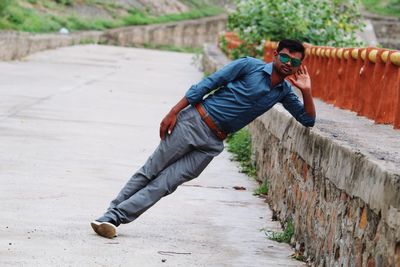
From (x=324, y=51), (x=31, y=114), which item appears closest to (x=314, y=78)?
(x=324, y=51)

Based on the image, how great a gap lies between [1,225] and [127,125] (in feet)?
22.8

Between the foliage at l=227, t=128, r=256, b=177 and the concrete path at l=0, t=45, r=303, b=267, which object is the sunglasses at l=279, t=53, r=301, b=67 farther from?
the foliage at l=227, t=128, r=256, b=177

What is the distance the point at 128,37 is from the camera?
48.8 metres

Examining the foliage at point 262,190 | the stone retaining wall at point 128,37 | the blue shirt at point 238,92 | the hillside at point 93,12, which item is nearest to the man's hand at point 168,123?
the blue shirt at point 238,92

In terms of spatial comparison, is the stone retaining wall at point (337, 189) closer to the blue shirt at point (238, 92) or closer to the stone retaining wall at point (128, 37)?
the blue shirt at point (238, 92)

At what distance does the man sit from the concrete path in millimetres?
324

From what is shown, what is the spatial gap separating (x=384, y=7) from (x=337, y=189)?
53720 mm

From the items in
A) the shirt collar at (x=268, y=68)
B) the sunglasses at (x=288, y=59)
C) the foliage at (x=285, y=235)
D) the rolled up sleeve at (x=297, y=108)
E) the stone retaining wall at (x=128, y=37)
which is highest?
the sunglasses at (x=288, y=59)

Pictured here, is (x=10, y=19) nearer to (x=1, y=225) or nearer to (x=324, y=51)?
(x=324, y=51)

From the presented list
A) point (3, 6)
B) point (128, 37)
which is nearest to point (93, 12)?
point (128, 37)

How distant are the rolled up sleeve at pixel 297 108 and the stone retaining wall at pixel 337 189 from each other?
0.07m

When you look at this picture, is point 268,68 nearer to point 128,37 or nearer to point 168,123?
point 168,123

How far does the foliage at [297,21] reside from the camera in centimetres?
1822

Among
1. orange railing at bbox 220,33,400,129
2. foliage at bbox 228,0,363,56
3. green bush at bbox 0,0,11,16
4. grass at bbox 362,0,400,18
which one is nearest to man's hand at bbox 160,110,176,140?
orange railing at bbox 220,33,400,129
